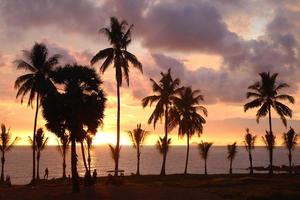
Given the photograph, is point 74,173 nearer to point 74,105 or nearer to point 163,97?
point 74,105

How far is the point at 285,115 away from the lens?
197 ft

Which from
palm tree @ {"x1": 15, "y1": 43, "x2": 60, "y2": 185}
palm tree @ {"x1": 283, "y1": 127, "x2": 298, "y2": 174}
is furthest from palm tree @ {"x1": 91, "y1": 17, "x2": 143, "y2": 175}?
palm tree @ {"x1": 283, "y1": 127, "x2": 298, "y2": 174}

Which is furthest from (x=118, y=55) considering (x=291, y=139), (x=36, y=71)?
(x=291, y=139)

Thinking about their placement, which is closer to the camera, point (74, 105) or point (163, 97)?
point (74, 105)

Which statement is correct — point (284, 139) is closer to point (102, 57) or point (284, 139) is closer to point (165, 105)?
point (165, 105)

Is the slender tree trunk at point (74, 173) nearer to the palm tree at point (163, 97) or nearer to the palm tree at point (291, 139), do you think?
the palm tree at point (163, 97)

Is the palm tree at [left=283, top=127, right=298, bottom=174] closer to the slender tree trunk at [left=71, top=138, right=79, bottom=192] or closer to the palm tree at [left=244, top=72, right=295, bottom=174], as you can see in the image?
the palm tree at [left=244, top=72, right=295, bottom=174]

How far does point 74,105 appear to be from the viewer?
37156 millimetres

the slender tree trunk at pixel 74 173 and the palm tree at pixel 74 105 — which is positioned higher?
the palm tree at pixel 74 105

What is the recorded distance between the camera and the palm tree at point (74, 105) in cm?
3734

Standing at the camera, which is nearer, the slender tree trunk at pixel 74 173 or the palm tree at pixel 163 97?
the slender tree trunk at pixel 74 173

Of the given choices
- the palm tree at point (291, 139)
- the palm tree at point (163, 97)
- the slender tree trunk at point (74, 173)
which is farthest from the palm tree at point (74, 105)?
the palm tree at point (291, 139)

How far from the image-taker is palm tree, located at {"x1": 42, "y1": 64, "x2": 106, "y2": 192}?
123ft

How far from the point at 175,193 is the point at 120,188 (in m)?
5.55
